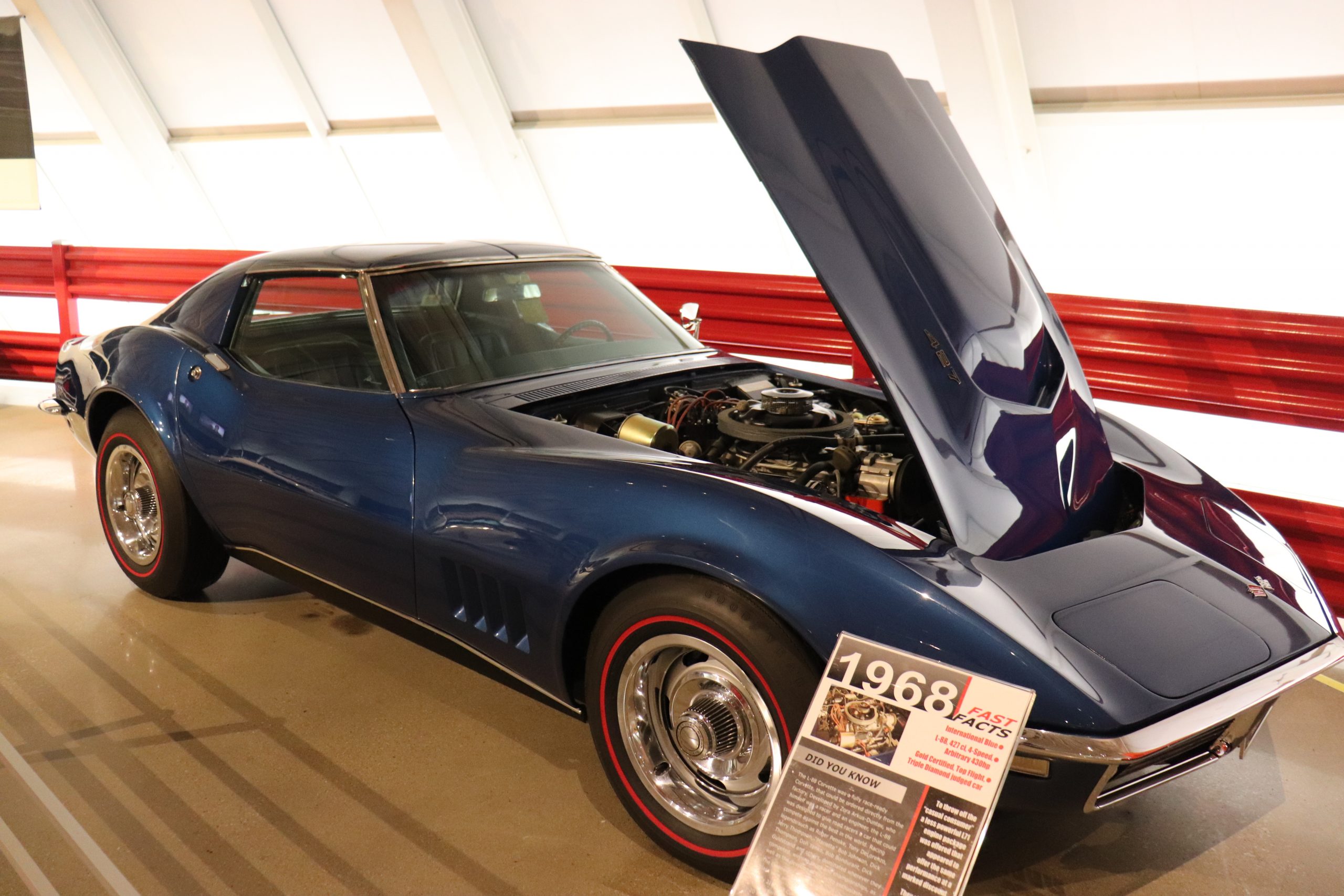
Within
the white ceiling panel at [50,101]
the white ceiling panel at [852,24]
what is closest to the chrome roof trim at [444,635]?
the white ceiling panel at [852,24]

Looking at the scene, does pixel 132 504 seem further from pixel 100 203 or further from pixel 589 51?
pixel 100 203

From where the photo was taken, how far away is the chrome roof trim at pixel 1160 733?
1.70 meters

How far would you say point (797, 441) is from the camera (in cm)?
266

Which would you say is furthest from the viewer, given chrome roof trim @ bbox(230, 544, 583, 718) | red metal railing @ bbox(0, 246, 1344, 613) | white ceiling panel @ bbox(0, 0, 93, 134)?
white ceiling panel @ bbox(0, 0, 93, 134)

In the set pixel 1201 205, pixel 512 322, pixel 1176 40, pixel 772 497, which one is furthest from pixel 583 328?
pixel 1201 205

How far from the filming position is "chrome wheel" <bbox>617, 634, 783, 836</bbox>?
79.9 inches

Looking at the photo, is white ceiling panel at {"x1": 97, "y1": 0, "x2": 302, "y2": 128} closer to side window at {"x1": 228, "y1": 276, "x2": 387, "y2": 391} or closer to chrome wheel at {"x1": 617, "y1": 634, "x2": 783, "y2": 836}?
side window at {"x1": 228, "y1": 276, "x2": 387, "y2": 391}

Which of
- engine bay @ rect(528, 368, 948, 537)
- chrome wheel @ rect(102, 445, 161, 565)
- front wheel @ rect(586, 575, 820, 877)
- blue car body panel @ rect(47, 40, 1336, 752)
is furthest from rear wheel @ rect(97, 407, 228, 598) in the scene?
front wheel @ rect(586, 575, 820, 877)

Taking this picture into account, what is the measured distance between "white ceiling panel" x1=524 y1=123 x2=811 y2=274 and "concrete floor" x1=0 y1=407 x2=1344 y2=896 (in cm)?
448

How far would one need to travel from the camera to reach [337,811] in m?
2.44

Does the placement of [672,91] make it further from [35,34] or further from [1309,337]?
[35,34]

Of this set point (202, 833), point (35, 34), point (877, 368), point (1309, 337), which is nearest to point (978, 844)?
point (877, 368)

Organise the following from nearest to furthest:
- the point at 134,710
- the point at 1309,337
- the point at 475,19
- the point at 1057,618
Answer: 1. the point at 1057,618
2. the point at 134,710
3. the point at 1309,337
4. the point at 475,19

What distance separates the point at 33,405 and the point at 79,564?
4.16 metres
